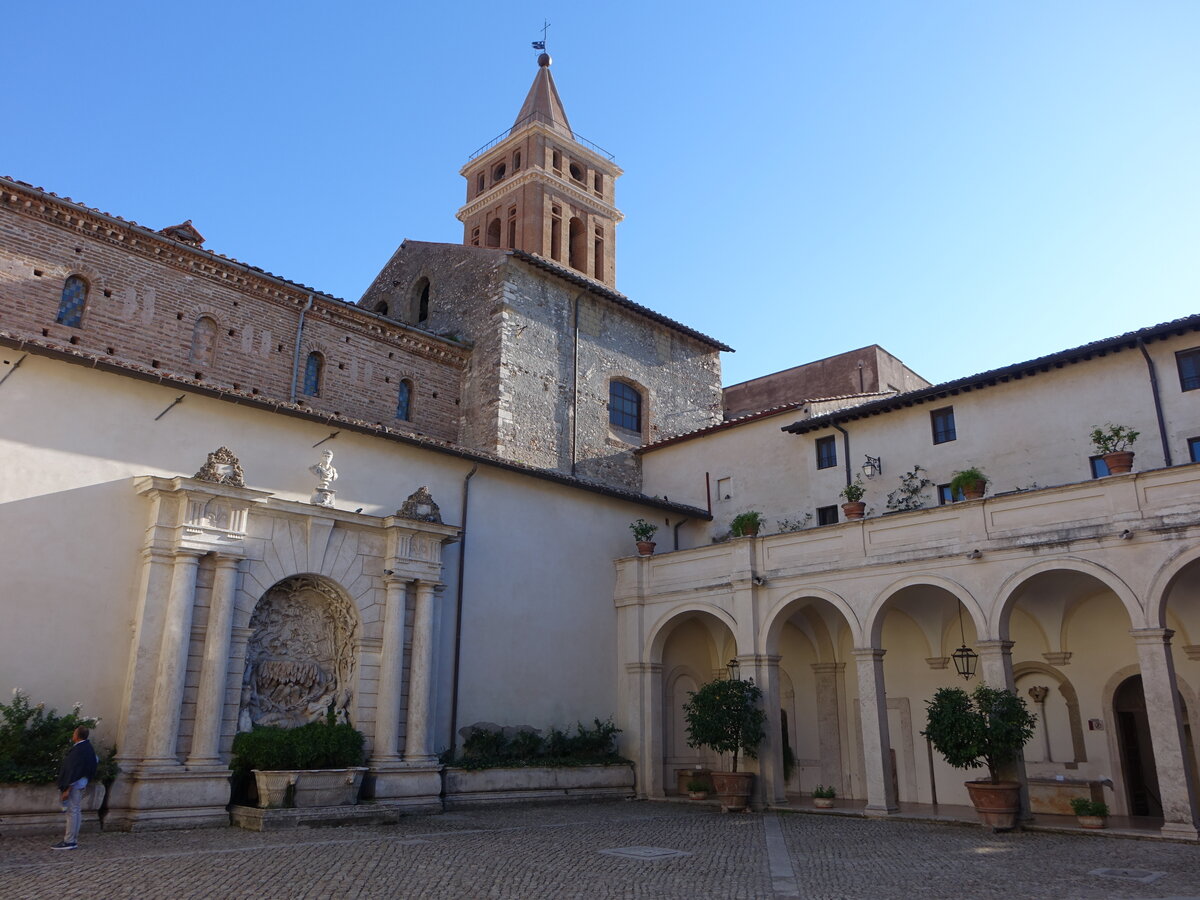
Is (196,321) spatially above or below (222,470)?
above

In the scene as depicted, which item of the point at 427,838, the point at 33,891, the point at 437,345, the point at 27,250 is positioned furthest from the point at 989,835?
the point at 27,250

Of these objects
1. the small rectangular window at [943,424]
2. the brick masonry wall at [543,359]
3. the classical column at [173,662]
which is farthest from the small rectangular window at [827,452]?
the classical column at [173,662]

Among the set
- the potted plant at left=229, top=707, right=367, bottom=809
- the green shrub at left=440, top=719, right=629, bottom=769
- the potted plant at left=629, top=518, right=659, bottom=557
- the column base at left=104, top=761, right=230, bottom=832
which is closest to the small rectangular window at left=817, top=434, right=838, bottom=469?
the potted plant at left=629, top=518, right=659, bottom=557

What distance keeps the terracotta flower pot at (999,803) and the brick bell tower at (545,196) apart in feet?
83.4

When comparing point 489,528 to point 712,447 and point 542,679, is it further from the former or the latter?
point 712,447

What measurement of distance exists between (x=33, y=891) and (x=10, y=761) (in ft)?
14.8

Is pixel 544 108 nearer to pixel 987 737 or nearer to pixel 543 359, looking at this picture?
pixel 543 359

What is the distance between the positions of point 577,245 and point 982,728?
27160 millimetres

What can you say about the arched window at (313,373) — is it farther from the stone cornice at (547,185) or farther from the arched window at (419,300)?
the stone cornice at (547,185)

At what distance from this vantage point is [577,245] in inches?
1473

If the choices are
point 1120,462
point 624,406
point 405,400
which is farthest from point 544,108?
point 1120,462

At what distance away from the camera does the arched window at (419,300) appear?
28641 millimetres

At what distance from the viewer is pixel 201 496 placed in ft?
47.6

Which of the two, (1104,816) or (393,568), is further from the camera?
(393,568)
